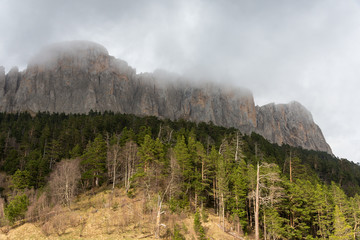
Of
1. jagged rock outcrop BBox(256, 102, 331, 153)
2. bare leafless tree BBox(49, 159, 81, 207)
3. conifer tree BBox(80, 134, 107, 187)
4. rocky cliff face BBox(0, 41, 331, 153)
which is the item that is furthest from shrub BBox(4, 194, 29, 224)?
jagged rock outcrop BBox(256, 102, 331, 153)

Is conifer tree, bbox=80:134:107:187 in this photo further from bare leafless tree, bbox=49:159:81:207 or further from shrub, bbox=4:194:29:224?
shrub, bbox=4:194:29:224

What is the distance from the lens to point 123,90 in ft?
418

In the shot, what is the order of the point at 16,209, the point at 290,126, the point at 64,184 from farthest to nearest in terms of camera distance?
1. the point at 290,126
2. the point at 64,184
3. the point at 16,209

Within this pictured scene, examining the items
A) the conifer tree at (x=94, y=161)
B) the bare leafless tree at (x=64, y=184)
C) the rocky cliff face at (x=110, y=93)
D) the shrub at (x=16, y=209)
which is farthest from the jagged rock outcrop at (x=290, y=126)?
the shrub at (x=16, y=209)

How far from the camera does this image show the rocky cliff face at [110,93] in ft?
383

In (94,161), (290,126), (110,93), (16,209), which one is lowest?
(16,209)

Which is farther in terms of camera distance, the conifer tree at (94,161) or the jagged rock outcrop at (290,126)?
the jagged rock outcrop at (290,126)

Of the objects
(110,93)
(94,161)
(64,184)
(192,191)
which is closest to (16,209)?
(64,184)

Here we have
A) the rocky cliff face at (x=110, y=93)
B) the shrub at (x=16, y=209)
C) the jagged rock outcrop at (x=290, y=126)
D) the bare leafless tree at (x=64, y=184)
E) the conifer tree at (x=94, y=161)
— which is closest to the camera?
the shrub at (x=16, y=209)

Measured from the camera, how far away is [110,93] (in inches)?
4759

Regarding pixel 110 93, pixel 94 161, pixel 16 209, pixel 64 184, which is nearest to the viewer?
pixel 16 209

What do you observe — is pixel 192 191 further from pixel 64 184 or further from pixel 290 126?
pixel 290 126

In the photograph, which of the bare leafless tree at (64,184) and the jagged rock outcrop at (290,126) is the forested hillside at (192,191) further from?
the jagged rock outcrop at (290,126)

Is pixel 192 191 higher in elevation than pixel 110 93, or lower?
lower
